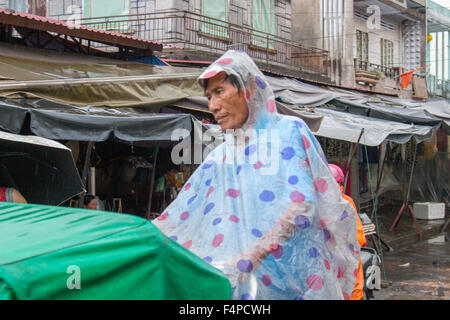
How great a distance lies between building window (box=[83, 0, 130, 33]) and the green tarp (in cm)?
1294

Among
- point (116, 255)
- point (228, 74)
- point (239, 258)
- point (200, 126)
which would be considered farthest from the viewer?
point (200, 126)

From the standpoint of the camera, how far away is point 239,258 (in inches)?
90.9

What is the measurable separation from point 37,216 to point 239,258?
0.83 m

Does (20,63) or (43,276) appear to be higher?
(20,63)

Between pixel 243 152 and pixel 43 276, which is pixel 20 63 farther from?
pixel 43 276

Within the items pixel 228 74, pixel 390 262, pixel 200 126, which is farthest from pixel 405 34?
pixel 228 74

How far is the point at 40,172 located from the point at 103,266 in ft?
12.8

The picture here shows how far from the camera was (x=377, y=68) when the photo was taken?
21.4 metres

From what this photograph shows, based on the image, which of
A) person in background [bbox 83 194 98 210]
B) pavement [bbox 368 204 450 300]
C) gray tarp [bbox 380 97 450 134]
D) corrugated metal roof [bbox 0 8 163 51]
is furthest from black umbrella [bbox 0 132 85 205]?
gray tarp [bbox 380 97 450 134]

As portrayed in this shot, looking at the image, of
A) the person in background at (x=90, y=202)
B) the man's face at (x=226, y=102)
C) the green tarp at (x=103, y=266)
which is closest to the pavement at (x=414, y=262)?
the person in background at (x=90, y=202)

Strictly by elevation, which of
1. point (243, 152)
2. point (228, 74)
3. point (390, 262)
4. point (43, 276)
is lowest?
point (390, 262)

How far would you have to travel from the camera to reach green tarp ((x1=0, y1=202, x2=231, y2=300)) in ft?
4.77

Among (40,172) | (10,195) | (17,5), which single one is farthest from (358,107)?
(10,195)

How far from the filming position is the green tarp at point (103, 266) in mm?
1454
